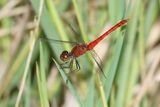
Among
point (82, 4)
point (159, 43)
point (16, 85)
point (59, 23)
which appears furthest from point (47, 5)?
point (159, 43)

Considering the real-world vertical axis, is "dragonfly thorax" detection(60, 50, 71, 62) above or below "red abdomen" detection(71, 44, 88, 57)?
above

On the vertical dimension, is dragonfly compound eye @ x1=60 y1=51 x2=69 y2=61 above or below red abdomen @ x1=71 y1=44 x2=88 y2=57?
above

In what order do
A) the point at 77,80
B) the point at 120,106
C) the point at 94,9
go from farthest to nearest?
the point at 94,9 → the point at 77,80 → the point at 120,106

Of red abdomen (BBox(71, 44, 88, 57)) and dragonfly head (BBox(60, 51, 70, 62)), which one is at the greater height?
dragonfly head (BBox(60, 51, 70, 62))

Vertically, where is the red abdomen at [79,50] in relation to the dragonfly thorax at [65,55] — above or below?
below

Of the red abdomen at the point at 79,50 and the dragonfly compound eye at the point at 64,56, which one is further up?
the dragonfly compound eye at the point at 64,56

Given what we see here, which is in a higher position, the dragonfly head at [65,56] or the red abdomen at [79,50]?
the dragonfly head at [65,56]

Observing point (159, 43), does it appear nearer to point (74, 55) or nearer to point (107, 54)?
point (107, 54)

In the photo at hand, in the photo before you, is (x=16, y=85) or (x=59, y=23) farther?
(x=16, y=85)
